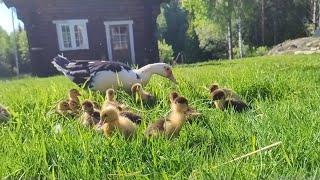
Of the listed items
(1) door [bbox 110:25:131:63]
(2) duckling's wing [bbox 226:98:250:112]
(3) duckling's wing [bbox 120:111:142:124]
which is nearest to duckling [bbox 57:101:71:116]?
(3) duckling's wing [bbox 120:111:142:124]

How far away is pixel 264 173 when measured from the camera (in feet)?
7.05

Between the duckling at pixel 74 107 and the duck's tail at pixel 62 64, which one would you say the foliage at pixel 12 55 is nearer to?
the duck's tail at pixel 62 64

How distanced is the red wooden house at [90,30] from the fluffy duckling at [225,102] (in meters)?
16.2

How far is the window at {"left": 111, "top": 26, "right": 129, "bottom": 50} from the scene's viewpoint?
67.8ft

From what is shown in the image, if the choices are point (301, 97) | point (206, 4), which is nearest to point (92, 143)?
point (301, 97)

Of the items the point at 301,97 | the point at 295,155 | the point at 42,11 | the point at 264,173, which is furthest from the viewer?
the point at 42,11

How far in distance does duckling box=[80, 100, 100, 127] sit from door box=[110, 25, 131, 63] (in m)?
17.0

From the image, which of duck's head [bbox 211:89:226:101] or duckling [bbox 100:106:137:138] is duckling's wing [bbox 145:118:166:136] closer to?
duckling [bbox 100:106:137:138]

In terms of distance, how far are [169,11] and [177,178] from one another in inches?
1490

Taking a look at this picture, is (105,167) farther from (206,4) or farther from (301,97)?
(206,4)

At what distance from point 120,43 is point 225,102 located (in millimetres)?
17081

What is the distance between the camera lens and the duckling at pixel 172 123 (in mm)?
2979

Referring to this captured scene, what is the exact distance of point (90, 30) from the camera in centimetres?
2009

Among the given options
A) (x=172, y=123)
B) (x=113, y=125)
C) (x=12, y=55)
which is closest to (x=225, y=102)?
(x=172, y=123)
